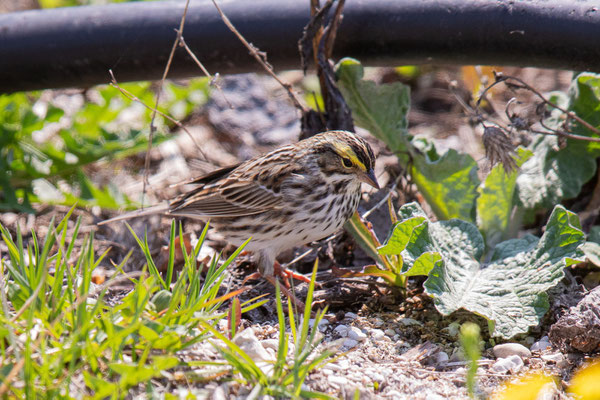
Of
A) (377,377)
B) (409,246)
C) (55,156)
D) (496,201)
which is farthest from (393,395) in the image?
(55,156)

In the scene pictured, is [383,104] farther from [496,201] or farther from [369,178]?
[496,201]

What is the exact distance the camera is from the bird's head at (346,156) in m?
4.48

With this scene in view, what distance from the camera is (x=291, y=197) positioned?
15.4ft

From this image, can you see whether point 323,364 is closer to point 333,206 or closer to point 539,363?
point 539,363

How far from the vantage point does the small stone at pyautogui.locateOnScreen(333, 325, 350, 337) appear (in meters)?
4.01

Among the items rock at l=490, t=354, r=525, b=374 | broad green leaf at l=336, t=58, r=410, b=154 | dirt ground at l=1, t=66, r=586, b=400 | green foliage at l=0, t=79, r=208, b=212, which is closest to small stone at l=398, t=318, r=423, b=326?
dirt ground at l=1, t=66, r=586, b=400

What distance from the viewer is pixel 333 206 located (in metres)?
4.57

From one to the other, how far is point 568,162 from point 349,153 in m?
1.62

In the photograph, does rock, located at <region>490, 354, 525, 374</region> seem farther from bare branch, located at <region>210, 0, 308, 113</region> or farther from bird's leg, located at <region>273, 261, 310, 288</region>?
bare branch, located at <region>210, 0, 308, 113</region>

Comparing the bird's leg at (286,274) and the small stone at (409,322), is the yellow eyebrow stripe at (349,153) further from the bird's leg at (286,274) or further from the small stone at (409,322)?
the small stone at (409,322)

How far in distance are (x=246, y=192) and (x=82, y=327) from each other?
2.16 m

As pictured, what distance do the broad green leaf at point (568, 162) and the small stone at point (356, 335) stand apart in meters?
1.67

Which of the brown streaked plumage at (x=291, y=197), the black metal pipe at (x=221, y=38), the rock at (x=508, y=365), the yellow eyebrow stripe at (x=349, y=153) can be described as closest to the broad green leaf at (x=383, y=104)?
the black metal pipe at (x=221, y=38)

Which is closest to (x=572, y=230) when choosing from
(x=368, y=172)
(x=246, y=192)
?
(x=368, y=172)
